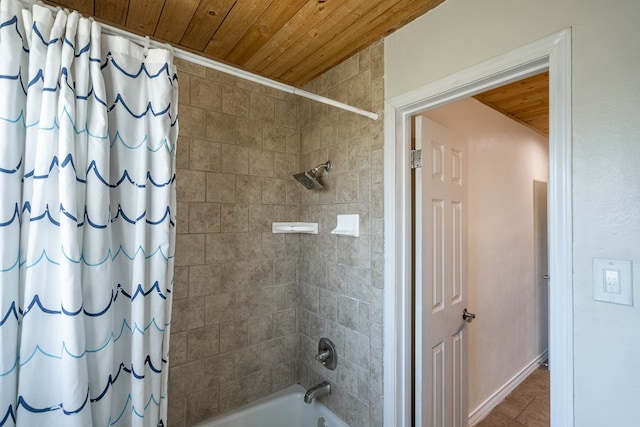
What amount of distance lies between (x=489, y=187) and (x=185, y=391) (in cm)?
261

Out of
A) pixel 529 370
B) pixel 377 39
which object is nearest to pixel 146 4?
pixel 377 39

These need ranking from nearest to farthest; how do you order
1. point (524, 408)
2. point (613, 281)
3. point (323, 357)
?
1. point (613, 281)
2. point (323, 357)
3. point (524, 408)

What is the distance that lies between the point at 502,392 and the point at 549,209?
2.44m

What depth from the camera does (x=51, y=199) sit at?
0.86 meters

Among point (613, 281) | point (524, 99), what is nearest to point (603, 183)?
point (613, 281)

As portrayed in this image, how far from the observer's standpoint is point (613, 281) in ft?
2.63

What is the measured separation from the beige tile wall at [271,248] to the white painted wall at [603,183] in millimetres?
771

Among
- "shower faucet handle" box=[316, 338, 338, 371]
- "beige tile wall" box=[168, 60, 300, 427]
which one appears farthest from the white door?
"beige tile wall" box=[168, 60, 300, 427]

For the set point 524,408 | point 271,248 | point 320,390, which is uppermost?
point 271,248

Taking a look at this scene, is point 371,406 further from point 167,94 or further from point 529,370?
point 529,370

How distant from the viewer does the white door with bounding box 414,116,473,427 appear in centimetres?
148

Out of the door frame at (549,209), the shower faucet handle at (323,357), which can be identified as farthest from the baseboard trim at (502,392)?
the shower faucet handle at (323,357)

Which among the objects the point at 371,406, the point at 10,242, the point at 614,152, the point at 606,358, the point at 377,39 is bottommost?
the point at 371,406

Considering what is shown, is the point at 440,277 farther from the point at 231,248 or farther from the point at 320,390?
the point at 231,248
